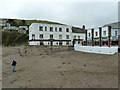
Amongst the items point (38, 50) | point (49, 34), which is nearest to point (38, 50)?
point (38, 50)

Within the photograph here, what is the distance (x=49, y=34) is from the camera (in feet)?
123

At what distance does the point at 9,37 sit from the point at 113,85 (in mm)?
63961

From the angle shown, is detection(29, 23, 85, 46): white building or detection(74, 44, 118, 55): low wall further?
detection(29, 23, 85, 46): white building

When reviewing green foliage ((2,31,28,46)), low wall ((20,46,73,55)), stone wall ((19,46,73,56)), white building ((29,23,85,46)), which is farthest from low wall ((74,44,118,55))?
green foliage ((2,31,28,46))

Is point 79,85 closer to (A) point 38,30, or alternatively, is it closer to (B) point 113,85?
(B) point 113,85

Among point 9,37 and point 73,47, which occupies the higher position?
point 9,37

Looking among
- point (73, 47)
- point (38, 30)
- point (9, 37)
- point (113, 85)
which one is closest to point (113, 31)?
point (73, 47)

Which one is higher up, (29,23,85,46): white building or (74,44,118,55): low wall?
(29,23,85,46): white building

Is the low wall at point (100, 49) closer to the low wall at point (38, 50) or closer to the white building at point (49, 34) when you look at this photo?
the low wall at point (38, 50)

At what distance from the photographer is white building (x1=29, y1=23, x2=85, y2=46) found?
35.5 meters

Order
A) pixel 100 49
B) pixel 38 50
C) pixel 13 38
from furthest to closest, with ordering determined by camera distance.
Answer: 1. pixel 13 38
2. pixel 38 50
3. pixel 100 49

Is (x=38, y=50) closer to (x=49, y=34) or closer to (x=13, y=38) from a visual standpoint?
(x=49, y=34)

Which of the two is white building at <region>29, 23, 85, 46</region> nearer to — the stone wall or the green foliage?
the stone wall

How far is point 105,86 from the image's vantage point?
23.1 ft
